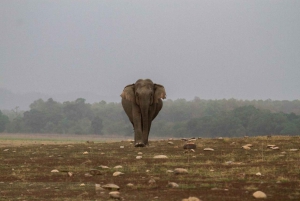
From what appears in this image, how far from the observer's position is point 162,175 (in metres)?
17.9

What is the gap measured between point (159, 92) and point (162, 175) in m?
13.6

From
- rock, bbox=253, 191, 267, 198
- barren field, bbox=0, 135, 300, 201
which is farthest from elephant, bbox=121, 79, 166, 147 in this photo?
rock, bbox=253, 191, 267, 198

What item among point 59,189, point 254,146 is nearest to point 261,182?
point 59,189

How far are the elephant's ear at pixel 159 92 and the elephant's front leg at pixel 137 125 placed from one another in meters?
1.07

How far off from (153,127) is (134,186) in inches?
5985

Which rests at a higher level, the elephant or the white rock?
the elephant

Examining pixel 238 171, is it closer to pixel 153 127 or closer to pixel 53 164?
pixel 53 164

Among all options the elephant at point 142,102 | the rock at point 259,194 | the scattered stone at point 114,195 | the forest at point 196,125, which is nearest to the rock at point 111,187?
the scattered stone at point 114,195

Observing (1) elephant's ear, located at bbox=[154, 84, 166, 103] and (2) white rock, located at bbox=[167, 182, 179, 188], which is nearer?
(2) white rock, located at bbox=[167, 182, 179, 188]

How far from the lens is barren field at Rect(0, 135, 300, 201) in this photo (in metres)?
14.3

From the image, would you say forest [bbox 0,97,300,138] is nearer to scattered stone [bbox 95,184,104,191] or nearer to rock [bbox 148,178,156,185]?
rock [bbox 148,178,156,185]

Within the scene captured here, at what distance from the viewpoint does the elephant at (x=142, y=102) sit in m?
30.4

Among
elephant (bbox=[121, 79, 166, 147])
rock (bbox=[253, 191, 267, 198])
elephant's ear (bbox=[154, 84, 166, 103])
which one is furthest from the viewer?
elephant's ear (bbox=[154, 84, 166, 103])

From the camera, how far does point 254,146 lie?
2730 centimetres
